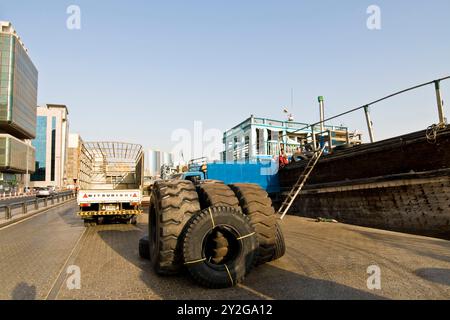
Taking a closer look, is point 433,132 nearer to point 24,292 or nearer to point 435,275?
point 435,275

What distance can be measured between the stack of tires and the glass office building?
320 ft

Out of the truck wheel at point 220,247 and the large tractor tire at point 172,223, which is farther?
the large tractor tire at point 172,223

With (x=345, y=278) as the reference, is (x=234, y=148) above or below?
above

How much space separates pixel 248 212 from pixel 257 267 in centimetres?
104

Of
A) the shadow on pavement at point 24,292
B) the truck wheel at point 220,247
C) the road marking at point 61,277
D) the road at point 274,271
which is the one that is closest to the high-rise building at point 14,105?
the road marking at point 61,277

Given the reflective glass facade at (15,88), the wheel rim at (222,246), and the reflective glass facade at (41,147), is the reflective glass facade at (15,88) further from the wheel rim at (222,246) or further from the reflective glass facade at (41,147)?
the wheel rim at (222,246)

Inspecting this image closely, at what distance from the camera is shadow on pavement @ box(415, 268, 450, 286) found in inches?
173

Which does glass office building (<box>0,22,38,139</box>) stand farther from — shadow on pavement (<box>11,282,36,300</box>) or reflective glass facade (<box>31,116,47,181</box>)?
shadow on pavement (<box>11,282,36,300</box>)

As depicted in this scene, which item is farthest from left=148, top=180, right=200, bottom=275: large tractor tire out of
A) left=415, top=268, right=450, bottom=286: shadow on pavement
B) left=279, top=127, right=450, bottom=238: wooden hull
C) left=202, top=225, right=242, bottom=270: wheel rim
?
left=279, top=127, right=450, bottom=238: wooden hull

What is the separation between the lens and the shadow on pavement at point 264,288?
12.7 feet

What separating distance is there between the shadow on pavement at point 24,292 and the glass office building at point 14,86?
96555mm

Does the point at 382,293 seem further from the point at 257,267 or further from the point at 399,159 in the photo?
the point at 399,159

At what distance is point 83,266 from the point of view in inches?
220
